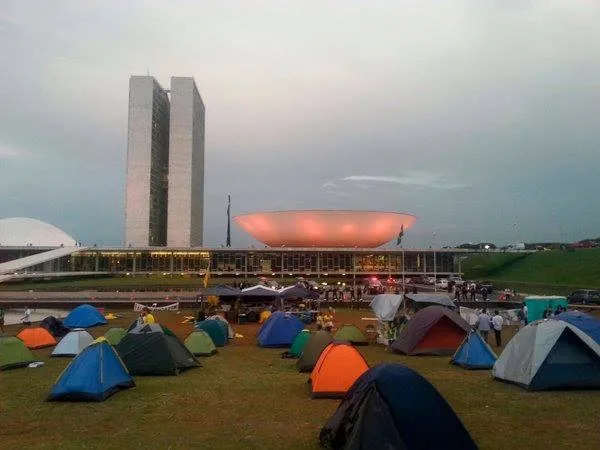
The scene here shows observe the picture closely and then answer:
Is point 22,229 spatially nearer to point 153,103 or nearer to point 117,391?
point 153,103

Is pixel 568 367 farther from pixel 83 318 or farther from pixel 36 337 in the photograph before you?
pixel 83 318

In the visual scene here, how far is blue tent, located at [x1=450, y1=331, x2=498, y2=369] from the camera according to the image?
14.8 m

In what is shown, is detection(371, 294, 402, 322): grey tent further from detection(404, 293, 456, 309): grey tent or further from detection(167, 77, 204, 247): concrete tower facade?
detection(167, 77, 204, 247): concrete tower facade

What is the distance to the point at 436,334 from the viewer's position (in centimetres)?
1739

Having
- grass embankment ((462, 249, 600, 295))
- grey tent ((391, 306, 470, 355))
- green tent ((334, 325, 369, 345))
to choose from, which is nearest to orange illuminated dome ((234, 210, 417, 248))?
grass embankment ((462, 249, 600, 295))

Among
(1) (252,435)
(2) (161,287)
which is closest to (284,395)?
(1) (252,435)

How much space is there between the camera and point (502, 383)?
12.8 metres

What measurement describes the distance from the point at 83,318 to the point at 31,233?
86.1m

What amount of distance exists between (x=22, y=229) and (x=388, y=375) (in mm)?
109148

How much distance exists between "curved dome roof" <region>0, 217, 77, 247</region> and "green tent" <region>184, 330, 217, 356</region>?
284 ft

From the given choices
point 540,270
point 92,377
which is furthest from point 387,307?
point 540,270

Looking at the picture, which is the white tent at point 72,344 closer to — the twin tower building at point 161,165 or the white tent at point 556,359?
the white tent at point 556,359

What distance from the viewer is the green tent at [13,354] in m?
15.2

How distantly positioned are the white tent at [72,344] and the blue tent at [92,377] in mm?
6065
